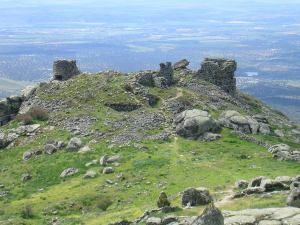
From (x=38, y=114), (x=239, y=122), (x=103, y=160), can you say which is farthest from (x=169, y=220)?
(x=38, y=114)

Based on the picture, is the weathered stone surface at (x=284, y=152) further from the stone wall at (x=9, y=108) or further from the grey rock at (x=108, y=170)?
the stone wall at (x=9, y=108)

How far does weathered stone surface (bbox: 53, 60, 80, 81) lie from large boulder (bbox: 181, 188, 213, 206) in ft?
185

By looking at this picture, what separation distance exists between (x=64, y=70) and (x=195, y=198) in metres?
58.0

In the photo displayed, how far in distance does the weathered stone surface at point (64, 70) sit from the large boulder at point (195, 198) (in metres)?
56.5

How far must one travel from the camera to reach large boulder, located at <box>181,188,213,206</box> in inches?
1837

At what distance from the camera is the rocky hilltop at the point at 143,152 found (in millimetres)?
48031

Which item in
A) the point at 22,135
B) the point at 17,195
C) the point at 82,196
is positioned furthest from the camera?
the point at 22,135

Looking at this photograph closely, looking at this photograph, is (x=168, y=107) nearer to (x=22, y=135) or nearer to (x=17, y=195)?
(x=22, y=135)

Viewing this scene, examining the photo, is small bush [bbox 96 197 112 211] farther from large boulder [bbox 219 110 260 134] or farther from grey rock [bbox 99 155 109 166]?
large boulder [bbox 219 110 260 134]

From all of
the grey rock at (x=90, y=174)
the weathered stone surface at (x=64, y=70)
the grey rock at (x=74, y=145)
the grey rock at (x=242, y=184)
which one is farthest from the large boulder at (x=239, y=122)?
the weathered stone surface at (x=64, y=70)

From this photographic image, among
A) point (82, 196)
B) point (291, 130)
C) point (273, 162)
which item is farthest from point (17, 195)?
point (291, 130)

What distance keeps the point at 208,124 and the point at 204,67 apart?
97.4 feet

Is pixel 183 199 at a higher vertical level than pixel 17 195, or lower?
higher

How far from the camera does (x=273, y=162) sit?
6612cm
